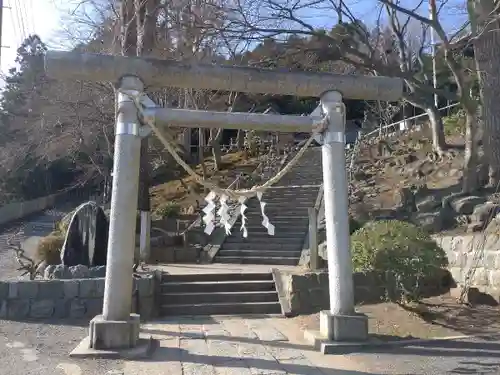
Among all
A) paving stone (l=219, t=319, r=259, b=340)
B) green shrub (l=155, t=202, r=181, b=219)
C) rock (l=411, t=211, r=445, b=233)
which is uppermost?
green shrub (l=155, t=202, r=181, b=219)

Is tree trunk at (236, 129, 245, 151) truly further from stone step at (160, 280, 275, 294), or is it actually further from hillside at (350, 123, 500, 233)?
stone step at (160, 280, 275, 294)

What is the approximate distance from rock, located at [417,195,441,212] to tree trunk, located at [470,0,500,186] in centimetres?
157

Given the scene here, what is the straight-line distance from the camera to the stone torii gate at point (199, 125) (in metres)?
6.40

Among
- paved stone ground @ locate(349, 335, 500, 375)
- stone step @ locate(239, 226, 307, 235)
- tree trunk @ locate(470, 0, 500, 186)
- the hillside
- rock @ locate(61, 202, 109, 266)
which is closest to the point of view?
paved stone ground @ locate(349, 335, 500, 375)

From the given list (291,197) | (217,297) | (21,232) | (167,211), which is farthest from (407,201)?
(21,232)

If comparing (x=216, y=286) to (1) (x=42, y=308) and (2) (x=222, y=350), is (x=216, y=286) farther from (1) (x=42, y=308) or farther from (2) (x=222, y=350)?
(2) (x=222, y=350)

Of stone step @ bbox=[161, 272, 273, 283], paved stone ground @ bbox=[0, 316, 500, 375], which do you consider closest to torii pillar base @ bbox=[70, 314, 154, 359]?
paved stone ground @ bbox=[0, 316, 500, 375]

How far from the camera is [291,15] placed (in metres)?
13.6

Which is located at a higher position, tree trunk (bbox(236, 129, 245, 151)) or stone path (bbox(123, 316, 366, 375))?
tree trunk (bbox(236, 129, 245, 151))

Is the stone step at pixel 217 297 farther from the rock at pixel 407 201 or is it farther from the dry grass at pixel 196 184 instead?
the dry grass at pixel 196 184

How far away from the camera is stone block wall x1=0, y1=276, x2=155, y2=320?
27.7 ft

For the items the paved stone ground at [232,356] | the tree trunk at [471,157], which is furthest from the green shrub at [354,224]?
the paved stone ground at [232,356]

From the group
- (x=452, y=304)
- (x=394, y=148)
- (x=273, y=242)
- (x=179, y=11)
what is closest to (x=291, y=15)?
(x=179, y=11)

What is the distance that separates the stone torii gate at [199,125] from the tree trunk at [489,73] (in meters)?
5.81
